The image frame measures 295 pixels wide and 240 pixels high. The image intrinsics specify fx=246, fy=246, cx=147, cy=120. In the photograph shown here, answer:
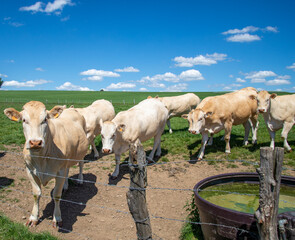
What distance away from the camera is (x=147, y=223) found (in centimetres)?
315

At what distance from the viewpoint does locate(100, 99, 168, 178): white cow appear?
718 cm

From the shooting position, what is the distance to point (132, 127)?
8.10m

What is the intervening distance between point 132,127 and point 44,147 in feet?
12.3

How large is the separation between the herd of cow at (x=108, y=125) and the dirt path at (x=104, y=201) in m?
0.46

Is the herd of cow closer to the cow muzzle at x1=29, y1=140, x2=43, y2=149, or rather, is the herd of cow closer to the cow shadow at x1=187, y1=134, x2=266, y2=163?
the cow muzzle at x1=29, y1=140, x2=43, y2=149

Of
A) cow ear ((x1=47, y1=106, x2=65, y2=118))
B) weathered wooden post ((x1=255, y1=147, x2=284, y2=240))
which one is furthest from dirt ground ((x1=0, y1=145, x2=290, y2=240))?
weathered wooden post ((x1=255, y1=147, x2=284, y2=240))

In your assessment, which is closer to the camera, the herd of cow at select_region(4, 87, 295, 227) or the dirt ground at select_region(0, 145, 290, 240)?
the herd of cow at select_region(4, 87, 295, 227)

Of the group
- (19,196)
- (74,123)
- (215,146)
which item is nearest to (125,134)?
(74,123)

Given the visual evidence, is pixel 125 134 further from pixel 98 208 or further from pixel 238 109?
pixel 238 109

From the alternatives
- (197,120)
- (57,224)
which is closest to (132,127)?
(197,120)

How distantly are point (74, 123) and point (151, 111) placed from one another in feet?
11.2

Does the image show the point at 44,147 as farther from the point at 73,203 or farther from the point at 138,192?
the point at 138,192

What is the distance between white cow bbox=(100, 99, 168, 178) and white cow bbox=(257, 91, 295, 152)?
3824mm

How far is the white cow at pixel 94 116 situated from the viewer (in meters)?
9.39
